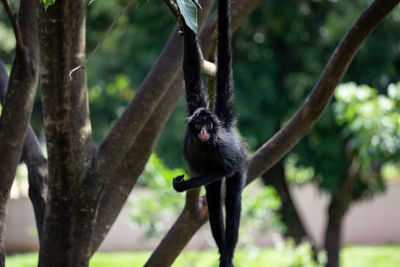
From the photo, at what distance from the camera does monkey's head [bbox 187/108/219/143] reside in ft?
11.7

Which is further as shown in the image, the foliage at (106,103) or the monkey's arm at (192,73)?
the foliage at (106,103)

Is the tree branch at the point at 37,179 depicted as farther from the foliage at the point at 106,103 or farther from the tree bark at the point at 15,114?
the foliage at the point at 106,103

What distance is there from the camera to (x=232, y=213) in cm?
370

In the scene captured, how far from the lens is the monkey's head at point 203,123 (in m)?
3.55

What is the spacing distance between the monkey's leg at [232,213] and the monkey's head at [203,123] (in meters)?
0.39

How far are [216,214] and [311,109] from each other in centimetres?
99

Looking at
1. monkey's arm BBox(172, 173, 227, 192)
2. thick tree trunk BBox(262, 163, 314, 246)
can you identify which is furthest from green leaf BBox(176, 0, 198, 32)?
thick tree trunk BBox(262, 163, 314, 246)

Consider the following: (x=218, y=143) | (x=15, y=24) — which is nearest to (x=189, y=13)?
(x=218, y=143)

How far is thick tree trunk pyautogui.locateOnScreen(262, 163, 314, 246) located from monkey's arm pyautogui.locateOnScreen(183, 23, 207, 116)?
10054mm

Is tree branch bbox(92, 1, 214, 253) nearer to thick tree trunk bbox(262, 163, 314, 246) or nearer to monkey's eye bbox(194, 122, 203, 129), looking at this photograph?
monkey's eye bbox(194, 122, 203, 129)

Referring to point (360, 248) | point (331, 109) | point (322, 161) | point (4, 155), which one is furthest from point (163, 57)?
point (360, 248)

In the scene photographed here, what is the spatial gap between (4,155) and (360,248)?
15.1 meters

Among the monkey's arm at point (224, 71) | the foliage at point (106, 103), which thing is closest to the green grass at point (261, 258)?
the foliage at point (106, 103)

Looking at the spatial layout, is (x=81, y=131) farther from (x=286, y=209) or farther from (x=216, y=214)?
(x=286, y=209)
